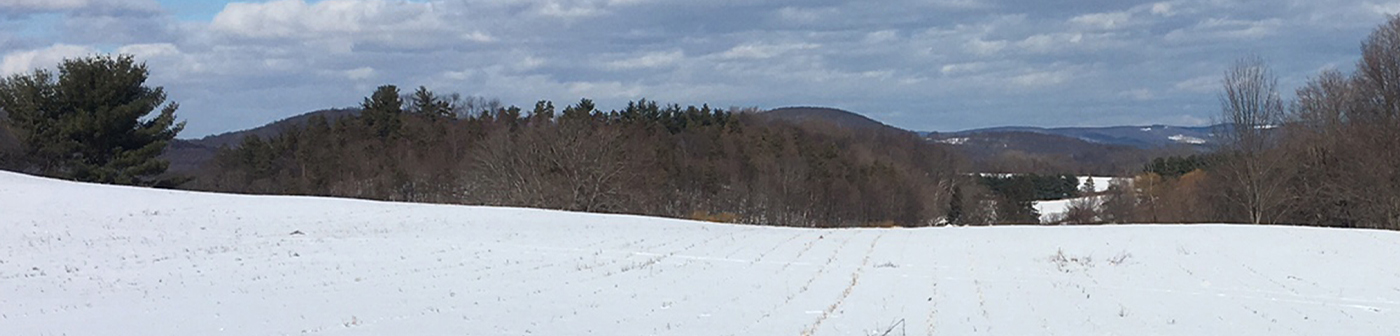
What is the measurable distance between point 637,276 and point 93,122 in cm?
3956

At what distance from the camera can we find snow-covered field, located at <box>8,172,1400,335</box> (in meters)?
12.8

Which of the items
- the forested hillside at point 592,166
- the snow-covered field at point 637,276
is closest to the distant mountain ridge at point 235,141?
the forested hillside at point 592,166

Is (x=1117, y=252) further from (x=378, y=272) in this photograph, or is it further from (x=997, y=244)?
(x=378, y=272)

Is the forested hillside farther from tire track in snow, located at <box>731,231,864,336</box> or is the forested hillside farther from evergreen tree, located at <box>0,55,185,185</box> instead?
tire track in snow, located at <box>731,231,864,336</box>

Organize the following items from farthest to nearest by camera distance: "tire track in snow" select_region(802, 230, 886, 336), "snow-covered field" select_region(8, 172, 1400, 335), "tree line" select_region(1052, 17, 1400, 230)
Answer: "tree line" select_region(1052, 17, 1400, 230) → "snow-covered field" select_region(8, 172, 1400, 335) → "tire track in snow" select_region(802, 230, 886, 336)

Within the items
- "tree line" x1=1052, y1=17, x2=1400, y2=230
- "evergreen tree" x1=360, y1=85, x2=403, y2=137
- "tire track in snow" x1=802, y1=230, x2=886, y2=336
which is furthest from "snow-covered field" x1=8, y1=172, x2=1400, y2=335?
"evergreen tree" x1=360, y1=85, x2=403, y2=137

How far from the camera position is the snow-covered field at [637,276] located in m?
12.8

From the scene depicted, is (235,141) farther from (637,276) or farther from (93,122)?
(637,276)

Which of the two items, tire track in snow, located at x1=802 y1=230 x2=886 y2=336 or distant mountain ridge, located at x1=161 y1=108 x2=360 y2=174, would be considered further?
distant mountain ridge, located at x1=161 y1=108 x2=360 y2=174

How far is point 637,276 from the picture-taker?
60.0 feet

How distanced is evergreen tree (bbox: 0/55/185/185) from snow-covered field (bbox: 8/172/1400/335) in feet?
56.9

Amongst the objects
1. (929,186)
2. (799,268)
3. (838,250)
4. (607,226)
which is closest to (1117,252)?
(838,250)

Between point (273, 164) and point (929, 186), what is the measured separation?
67.6 m

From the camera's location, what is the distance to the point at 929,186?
120 meters
